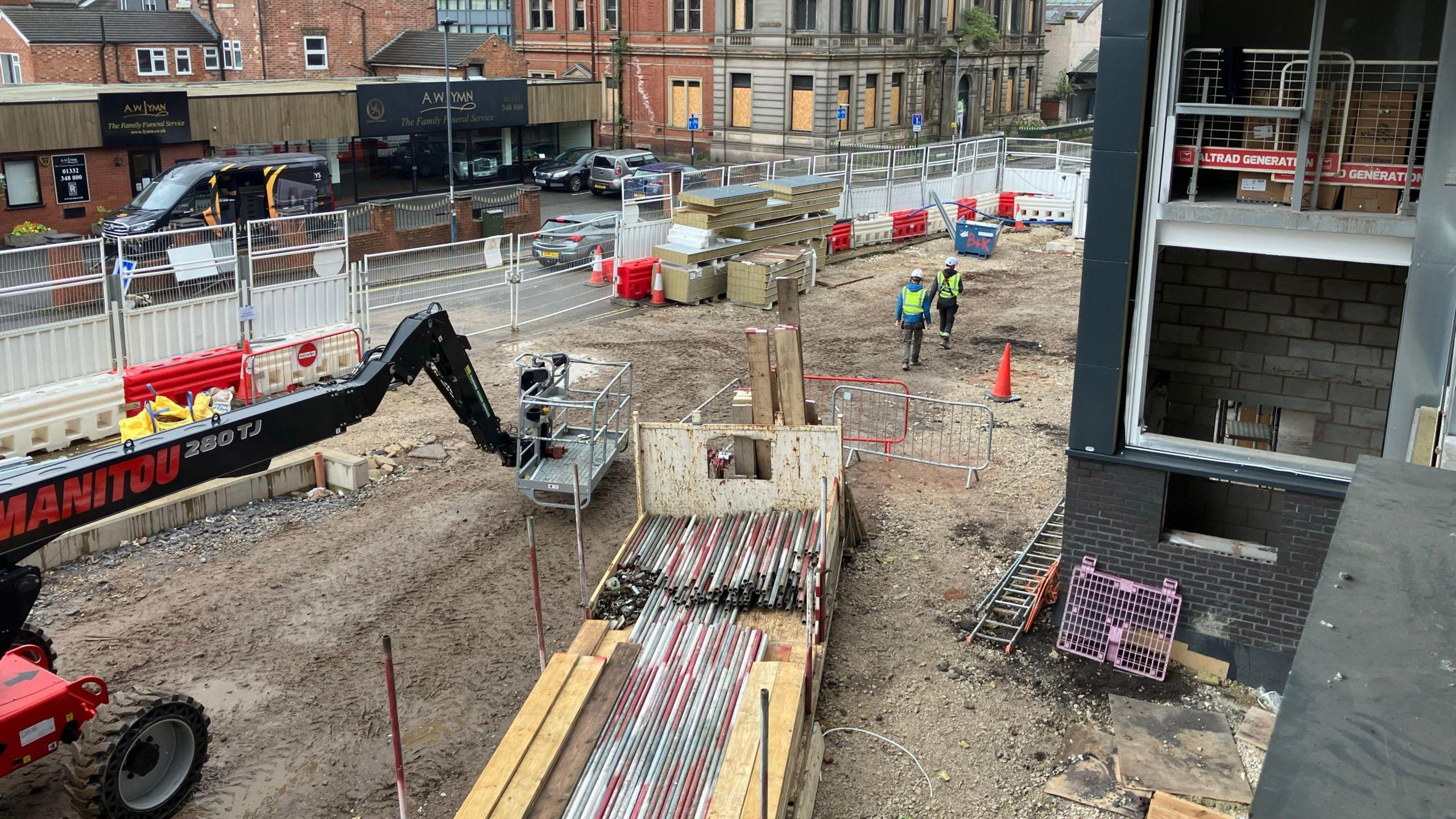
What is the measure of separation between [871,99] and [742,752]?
47.7 metres

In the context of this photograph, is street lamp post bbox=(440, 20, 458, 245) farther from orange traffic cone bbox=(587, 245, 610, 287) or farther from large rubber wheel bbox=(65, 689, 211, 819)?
large rubber wheel bbox=(65, 689, 211, 819)

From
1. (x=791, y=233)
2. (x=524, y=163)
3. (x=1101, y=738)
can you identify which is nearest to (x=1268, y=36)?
(x=1101, y=738)

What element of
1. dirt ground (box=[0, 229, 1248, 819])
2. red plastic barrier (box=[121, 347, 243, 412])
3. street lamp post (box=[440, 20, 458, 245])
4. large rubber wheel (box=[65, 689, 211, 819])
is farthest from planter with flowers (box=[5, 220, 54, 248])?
large rubber wheel (box=[65, 689, 211, 819])

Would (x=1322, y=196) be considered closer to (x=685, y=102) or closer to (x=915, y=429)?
(x=915, y=429)

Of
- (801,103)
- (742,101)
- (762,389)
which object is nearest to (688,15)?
(742,101)

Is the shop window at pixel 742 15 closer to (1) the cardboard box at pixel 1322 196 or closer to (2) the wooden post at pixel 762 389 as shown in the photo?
(2) the wooden post at pixel 762 389

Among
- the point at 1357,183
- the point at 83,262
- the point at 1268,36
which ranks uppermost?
the point at 1268,36

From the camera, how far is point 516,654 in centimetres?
1173

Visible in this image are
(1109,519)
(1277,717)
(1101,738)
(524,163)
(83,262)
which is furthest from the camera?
(524,163)

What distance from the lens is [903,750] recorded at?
10.1m

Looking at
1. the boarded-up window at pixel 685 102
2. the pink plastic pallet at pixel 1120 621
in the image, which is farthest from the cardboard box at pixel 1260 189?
the boarded-up window at pixel 685 102

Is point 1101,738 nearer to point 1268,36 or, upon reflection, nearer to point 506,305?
point 1268,36

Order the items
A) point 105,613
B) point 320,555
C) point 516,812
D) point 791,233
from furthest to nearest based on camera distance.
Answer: point 791,233 < point 320,555 < point 105,613 < point 516,812

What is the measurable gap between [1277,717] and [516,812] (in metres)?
5.25
